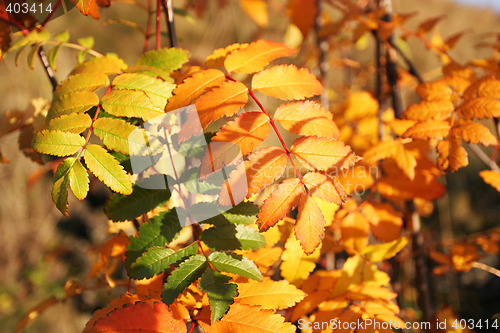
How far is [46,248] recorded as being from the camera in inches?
152

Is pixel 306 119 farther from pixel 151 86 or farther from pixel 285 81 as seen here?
pixel 151 86

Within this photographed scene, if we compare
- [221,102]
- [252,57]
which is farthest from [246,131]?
[252,57]

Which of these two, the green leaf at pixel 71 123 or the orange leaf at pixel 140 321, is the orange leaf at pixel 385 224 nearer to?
the orange leaf at pixel 140 321

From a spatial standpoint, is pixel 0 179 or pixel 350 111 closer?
pixel 350 111

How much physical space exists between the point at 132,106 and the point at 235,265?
0.31m

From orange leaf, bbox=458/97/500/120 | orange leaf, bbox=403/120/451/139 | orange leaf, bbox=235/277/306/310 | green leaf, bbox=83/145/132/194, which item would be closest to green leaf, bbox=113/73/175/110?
green leaf, bbox=83/145/132/194

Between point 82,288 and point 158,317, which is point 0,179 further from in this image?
point 158,317

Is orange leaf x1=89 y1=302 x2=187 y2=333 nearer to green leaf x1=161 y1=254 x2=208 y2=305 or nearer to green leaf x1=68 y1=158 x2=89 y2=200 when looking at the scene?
green leaf x1=161 y1=254 x2=208 y2=305

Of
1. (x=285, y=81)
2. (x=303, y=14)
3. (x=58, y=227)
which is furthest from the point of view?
(x=58, y=227)

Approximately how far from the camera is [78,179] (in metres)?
0.55

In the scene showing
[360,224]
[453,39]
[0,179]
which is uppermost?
[453,39]

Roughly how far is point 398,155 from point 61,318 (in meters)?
3.35

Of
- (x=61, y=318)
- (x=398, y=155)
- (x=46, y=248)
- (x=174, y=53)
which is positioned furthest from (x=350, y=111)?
(x=46, y=248)

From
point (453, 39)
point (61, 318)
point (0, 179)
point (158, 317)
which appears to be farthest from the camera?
point (0, 179)
